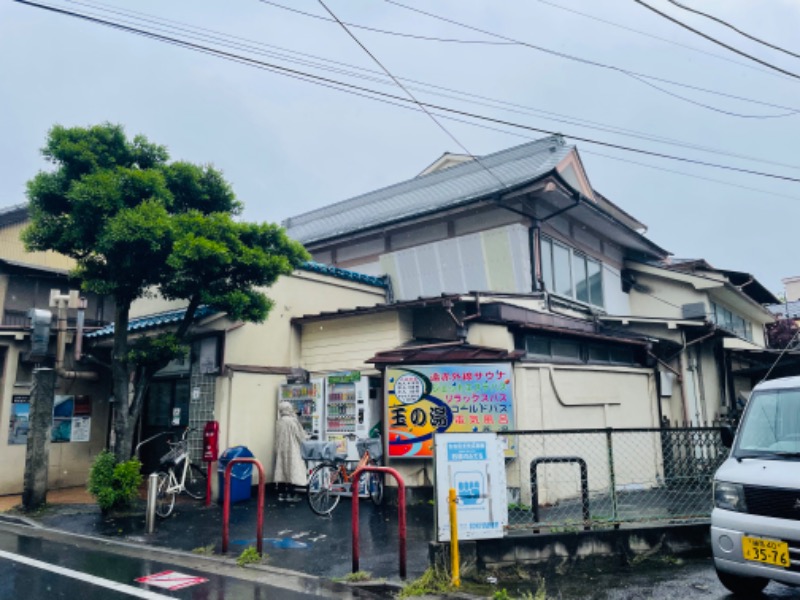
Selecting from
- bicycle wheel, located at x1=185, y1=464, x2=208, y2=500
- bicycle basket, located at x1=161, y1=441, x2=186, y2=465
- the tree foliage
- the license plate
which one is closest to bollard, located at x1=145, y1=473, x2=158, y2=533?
bicycle basket, located at x1=161, y1=441, x2=186, y2=465

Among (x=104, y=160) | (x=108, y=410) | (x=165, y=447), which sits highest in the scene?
(x=104, y=160)

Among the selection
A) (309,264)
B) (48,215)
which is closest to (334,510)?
(309,264)

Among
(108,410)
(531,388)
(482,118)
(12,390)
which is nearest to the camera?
(482,118)

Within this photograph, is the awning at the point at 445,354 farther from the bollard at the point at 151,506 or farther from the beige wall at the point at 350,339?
the bollard at the point at 151,506

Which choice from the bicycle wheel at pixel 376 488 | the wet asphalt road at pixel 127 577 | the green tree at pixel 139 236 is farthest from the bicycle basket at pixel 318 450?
the wet asphalt road at pixel 127 577

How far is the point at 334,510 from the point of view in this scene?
34.2 feet

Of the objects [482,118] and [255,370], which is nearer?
[482,118]

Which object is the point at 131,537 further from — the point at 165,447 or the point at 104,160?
the point at 104,160

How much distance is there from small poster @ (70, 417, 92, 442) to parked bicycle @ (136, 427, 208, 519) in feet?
11.1

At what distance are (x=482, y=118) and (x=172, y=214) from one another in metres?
6.03

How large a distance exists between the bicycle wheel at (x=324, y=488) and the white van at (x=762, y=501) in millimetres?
6359

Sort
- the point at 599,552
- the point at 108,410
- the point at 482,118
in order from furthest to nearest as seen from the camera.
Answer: the point at 108,410 < the point at 482,118 < the point at 599,552

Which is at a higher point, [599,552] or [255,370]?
[255,370]

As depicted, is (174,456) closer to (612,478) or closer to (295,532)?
(295,532)
